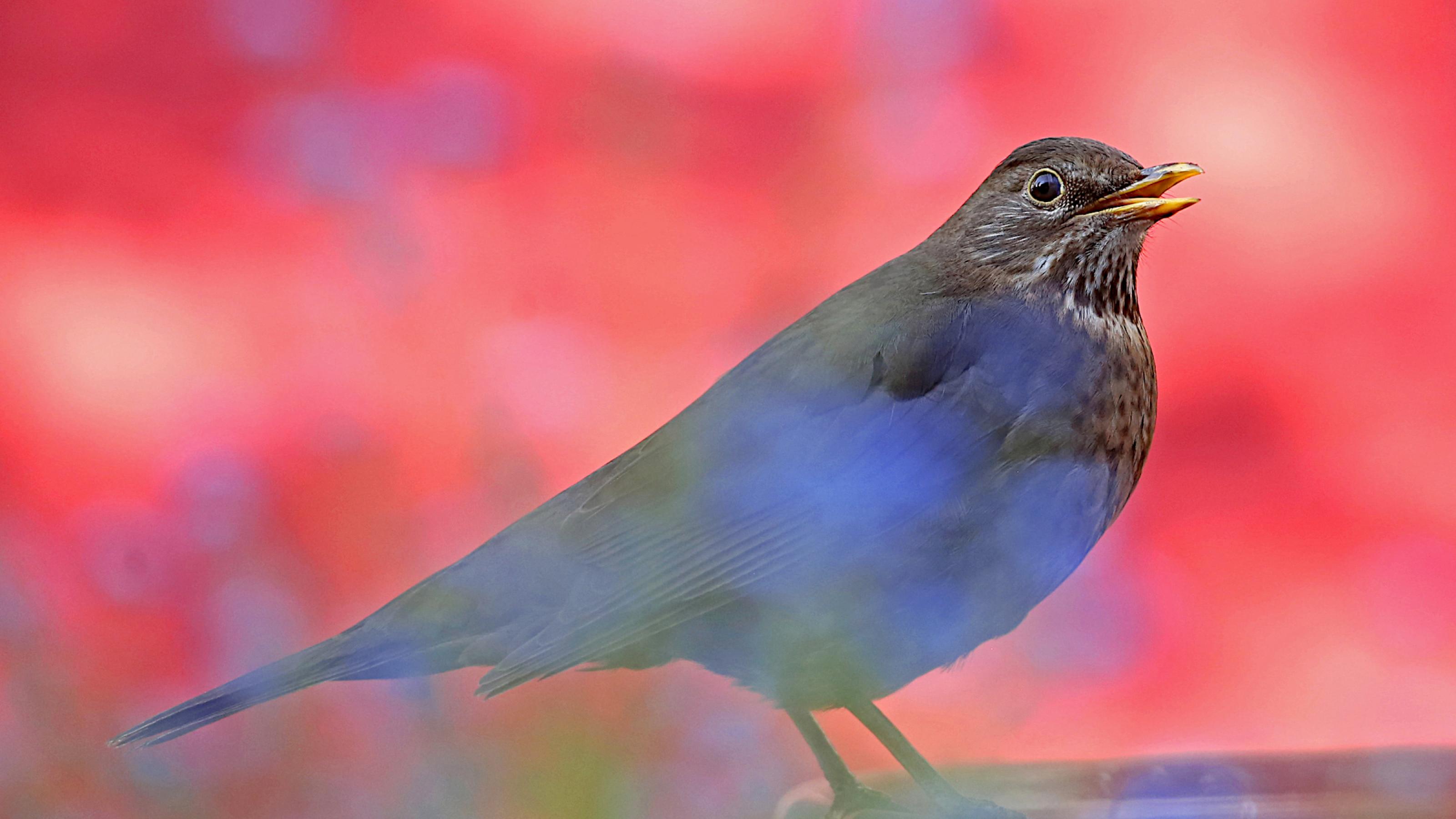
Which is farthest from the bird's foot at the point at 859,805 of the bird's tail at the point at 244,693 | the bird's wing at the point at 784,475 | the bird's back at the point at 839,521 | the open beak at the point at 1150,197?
the open beak at the point at 1150,197

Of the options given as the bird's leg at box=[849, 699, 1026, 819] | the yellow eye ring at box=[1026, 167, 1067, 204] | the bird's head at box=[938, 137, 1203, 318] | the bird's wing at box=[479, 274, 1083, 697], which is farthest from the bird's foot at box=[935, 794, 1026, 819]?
the yellow eye ring at box=[1026, 167, 1067, 204]

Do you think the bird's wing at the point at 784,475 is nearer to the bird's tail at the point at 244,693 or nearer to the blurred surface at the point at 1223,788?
the bird's tail at the point at 244,693

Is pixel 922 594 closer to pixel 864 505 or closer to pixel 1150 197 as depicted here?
pixel 864 505

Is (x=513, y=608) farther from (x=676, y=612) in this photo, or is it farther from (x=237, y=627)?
(x=237, y=627)

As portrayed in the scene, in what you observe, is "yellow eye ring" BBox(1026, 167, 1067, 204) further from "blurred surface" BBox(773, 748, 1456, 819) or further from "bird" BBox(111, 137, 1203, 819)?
"blurred surface" BBox(773, 748, 1456, 819)

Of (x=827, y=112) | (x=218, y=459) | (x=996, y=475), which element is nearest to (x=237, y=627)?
(x=218, y=459)

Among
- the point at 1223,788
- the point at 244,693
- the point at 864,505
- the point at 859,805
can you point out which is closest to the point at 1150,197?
the point at 864,505
